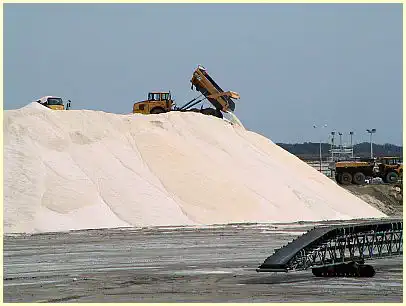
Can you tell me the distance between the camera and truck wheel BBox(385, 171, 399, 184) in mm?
53344

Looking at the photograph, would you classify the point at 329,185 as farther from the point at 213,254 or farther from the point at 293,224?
the point at 213,254

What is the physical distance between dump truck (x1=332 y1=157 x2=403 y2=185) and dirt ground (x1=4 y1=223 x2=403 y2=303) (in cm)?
2339

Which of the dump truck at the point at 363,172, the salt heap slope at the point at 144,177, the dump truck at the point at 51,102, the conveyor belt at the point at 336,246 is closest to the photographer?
the conveyor belt at the point at 336,246

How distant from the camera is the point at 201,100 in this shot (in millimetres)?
47344

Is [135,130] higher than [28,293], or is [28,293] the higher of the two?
[135,130]

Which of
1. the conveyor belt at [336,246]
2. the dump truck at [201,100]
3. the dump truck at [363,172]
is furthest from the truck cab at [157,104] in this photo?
the conveyor belt at [336,246]

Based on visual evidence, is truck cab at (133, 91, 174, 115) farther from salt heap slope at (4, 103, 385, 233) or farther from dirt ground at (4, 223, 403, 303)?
dirt ground at (4, 223, 403, 303)

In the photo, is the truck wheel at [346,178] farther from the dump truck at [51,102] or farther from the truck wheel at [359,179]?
the dump truck at [51,102]

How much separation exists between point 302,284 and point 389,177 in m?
37.2

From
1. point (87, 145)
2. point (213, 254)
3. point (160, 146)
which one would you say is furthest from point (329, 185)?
point (213, 254)

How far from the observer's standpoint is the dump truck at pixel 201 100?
45.4 meters

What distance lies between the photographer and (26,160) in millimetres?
36500

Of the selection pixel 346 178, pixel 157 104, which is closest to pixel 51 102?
pixel 157 104

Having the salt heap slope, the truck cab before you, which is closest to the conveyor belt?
the salt heap slope
